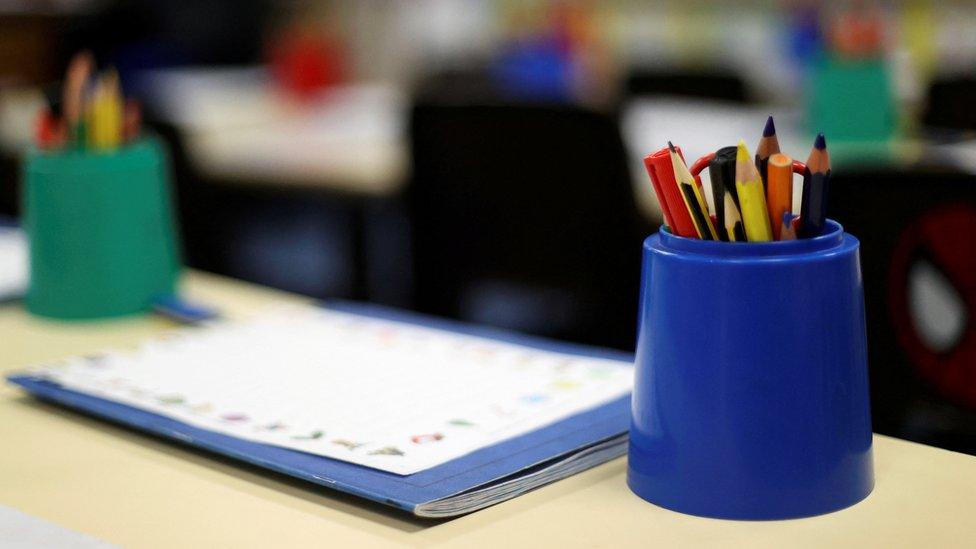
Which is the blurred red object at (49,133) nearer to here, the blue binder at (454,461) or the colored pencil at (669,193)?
the blue binder at (454,461)

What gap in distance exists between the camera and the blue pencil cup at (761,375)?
2.23ft

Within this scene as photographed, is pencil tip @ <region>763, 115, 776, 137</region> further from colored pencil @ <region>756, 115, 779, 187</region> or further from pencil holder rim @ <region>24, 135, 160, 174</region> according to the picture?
pencil holder rim @ <region>24, 135, 160, 174</region>

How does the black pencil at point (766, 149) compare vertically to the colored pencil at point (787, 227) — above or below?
above

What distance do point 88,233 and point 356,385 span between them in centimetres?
41

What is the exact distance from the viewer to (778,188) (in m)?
0.69

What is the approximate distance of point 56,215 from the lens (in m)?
1.19

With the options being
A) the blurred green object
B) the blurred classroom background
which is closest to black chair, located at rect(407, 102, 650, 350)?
the blurred classroom background

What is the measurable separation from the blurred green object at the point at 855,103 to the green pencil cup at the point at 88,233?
1.46 m

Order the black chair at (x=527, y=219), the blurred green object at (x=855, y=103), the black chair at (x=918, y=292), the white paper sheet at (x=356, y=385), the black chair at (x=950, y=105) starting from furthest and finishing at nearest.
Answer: the black chair at (x=950, y=105), the blurred green object at (x=855, y=103), the black chair at (x=527, y=219), the black chair at (x=918, y=292), the white paper sheet at (x=356, y=385)

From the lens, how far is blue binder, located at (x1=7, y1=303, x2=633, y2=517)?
0.72 meters

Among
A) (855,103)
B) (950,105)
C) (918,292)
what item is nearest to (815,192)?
(918,292)

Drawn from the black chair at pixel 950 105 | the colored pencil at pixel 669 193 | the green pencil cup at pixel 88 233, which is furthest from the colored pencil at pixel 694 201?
the black chair at pixel 950 105

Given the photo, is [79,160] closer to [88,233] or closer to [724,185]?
[88,233]

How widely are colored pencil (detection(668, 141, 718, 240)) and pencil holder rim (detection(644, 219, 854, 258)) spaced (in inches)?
0.4
